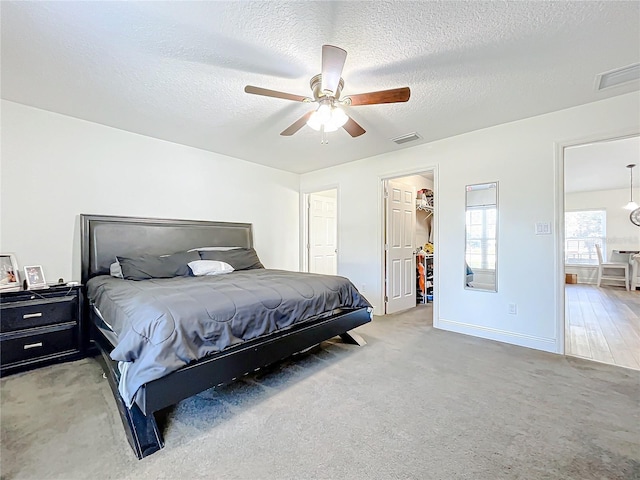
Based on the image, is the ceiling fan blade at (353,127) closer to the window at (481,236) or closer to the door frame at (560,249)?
the window at (481,236)

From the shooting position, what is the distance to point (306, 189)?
550cm

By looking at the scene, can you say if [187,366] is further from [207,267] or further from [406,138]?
[406,138]

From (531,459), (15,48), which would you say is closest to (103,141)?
(15,48)

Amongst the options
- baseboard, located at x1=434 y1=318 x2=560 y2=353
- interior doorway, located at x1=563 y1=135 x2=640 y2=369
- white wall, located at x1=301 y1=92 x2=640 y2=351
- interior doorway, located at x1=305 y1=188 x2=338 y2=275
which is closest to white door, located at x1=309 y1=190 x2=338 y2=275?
interior doorway, located at x1=305 y1=188 x2=338 y2=275

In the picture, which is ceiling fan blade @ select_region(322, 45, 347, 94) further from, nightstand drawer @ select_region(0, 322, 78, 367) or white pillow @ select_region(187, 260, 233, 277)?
nightstand drawer @ select_region(0, 322, 78, 367)

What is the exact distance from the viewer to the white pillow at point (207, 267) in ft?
10.9

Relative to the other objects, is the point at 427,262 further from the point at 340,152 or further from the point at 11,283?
the point at 11,283

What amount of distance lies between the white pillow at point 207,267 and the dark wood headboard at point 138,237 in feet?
2.01

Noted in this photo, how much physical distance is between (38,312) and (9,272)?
0.47 metres

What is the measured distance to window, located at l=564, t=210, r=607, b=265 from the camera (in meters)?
7.66

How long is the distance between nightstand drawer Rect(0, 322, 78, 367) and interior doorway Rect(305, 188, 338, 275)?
11.7 feet

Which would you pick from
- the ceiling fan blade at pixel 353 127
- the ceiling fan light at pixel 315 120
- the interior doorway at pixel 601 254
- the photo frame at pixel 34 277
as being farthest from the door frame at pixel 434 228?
the photo frame at pixel 34 277

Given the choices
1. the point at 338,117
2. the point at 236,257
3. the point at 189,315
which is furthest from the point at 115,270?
the point at 338,117

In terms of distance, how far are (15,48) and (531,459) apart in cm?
407
